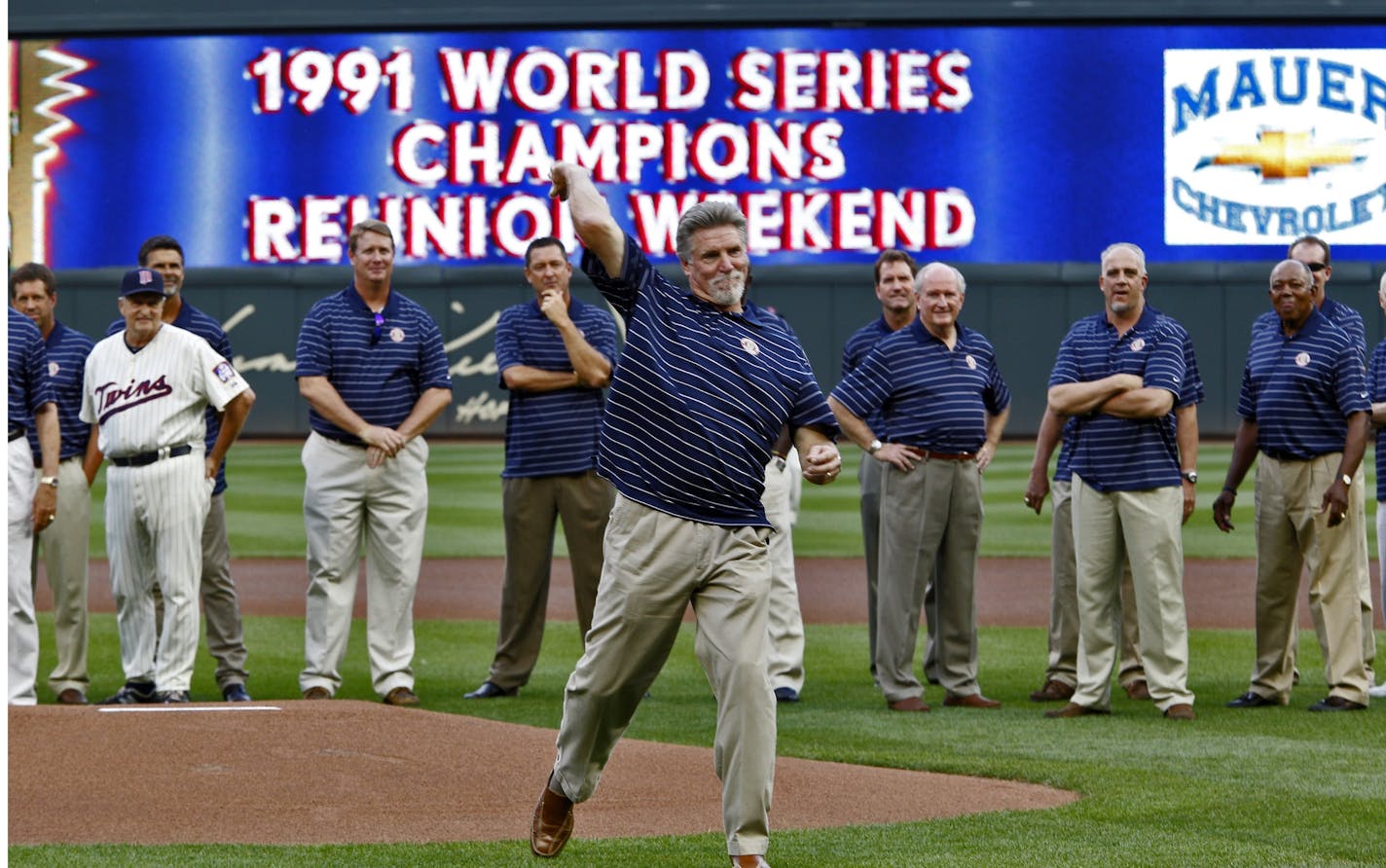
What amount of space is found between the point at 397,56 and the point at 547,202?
11.0ft

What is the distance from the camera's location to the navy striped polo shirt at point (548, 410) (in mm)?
8234

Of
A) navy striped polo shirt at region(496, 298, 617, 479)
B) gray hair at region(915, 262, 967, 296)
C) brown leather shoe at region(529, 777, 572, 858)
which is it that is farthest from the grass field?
gray hair at region(915, 262, 967, 296)

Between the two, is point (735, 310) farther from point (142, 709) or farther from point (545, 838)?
point (142, 709)

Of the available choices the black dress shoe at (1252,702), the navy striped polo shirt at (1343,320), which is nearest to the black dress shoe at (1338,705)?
the black dress shoe at (1252,702)

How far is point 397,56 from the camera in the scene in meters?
29.7

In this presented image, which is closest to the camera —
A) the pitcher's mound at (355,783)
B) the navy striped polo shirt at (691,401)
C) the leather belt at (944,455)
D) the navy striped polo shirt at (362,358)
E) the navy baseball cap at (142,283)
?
the navy striped polo shirt at (691,401)

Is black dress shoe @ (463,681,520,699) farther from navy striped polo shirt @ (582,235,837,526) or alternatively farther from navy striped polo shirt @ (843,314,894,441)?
navy striped polo shirt @ (582,235,837,526)

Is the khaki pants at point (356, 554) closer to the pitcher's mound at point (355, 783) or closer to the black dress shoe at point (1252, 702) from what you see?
the pitcher's mound at point (355, 783)

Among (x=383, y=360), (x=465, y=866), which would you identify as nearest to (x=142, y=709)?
(x=383, y=360)

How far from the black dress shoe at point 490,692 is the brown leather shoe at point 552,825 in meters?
3.50

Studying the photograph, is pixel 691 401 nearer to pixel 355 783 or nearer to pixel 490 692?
pixel 355 783

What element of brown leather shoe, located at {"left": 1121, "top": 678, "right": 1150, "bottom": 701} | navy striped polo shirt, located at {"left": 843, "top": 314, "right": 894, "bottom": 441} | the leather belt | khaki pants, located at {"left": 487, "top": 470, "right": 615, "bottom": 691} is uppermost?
navy striped polo shirt, located at {"left": 843, "top": 314, "right": 894, "bottom": 441}

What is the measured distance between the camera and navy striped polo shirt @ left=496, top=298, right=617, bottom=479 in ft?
27.0

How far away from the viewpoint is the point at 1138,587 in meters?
7.49
